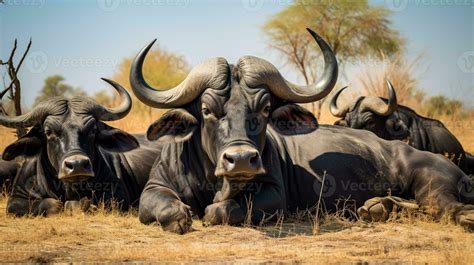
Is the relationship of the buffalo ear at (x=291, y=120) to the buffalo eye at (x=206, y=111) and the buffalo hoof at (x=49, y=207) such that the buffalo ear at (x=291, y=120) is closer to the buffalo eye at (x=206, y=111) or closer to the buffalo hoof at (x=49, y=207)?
the buffalo eye at (x=206, y=111)

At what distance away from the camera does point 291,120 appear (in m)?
8.00

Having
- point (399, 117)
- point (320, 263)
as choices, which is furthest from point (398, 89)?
point (320, 263)

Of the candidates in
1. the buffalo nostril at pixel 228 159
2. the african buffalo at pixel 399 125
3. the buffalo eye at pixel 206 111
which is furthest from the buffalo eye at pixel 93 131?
the african buffalo at pixel 399 125

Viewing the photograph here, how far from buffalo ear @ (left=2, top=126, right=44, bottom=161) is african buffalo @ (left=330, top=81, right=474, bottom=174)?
507 cm

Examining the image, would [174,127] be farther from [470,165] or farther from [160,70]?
[160,70]

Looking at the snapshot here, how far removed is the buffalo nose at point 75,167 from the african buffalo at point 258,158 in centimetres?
71

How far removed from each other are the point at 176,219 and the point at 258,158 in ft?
3.26

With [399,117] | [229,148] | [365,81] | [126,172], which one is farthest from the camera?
[365,81]

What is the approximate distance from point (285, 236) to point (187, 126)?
5.30 feet

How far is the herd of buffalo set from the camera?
7.26 metres

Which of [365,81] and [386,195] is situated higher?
[365,81]

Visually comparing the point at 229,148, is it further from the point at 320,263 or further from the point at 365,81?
the point at 365,81

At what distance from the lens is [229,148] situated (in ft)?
22.2

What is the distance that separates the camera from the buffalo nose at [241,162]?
659cm
